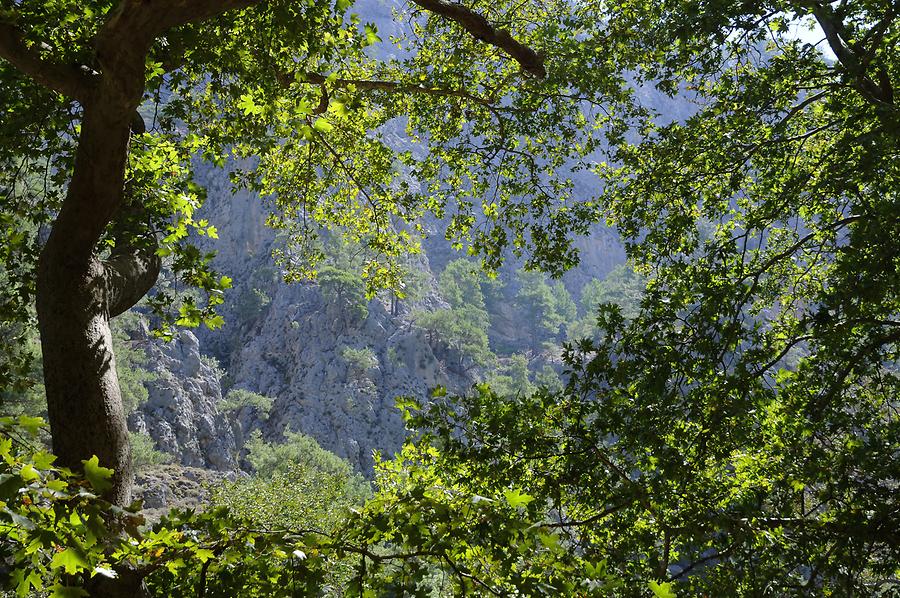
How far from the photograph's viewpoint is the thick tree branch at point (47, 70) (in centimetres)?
313

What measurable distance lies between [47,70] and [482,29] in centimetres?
269

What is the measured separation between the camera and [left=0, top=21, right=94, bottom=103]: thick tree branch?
10.3 feet

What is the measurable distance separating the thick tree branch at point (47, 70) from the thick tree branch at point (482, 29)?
1975 mm

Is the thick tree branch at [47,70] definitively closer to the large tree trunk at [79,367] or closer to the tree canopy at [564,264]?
the tree canopy at [564,264]

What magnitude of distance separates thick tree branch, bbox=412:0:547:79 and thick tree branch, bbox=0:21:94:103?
6.48 ft

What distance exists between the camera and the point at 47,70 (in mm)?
3146

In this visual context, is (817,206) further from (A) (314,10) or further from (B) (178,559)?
(B) (178,559)

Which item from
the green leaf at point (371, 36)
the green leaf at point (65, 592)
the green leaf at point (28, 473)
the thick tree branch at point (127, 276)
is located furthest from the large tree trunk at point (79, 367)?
the green leaf at point (371, 36)

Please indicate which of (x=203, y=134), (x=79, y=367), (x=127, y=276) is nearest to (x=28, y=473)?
(x=79, y=367)

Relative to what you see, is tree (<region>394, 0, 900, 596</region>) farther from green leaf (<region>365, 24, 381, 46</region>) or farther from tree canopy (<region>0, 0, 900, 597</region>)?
green leaf (<region>365, 24, 381, 46</region>)

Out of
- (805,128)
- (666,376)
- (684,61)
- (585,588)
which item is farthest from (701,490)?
(805,128)

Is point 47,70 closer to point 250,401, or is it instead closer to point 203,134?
point 203,134

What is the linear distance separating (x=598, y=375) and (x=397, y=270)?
425cm

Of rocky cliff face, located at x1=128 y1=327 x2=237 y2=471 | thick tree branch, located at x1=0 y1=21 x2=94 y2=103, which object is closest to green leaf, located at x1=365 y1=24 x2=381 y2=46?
thick tree branch, located at x1=0 y1=21 x2=94 y2=103
